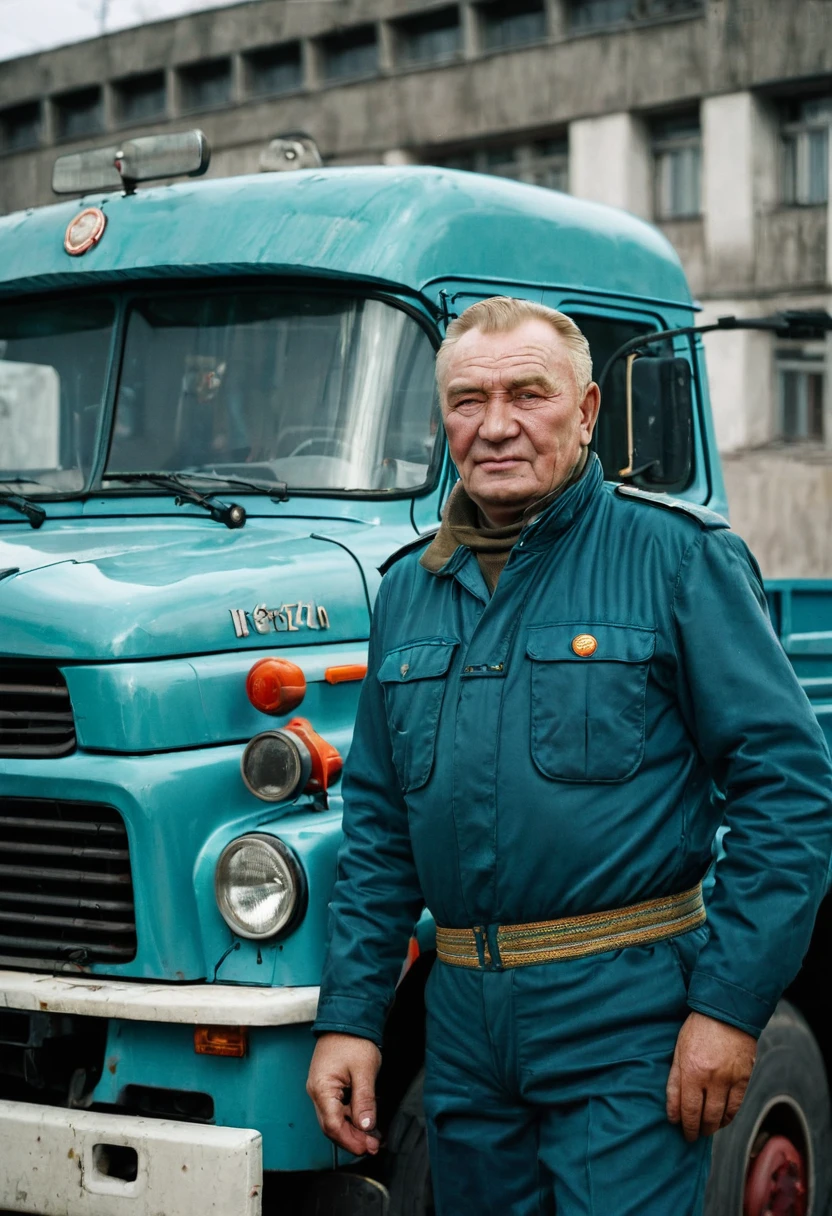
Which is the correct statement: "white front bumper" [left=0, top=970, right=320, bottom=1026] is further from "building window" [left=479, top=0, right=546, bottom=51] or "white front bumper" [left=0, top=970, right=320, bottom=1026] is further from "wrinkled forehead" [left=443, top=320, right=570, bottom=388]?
"building window" [left=479, top=0, right=546, bottom=51]

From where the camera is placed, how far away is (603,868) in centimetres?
268

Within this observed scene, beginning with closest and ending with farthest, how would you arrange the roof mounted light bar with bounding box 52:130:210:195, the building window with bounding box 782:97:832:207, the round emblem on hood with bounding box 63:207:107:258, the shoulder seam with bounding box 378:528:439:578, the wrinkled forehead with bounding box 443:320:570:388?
the wrinkled forehead with bounding box 443:320:570:388
the shoulder seam with bounding box 378:528:439:578
the round emblem on hood with bounding box 63:207:107:258
the roof mounted light bar with bounding box 52:130:210:195
the building window with bounding box 782:97:832:207

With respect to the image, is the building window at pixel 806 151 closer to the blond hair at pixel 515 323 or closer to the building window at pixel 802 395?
the building window at pixel 802 395

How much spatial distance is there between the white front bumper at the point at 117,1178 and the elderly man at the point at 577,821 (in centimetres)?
27

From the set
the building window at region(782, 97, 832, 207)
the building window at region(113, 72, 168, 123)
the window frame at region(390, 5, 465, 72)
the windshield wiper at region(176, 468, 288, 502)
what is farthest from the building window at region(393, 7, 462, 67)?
the windshield wiper at region(176, 468, 288, 502)

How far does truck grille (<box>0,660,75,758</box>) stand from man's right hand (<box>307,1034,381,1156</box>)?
2.97 ft

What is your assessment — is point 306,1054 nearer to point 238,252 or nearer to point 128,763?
point 128,763

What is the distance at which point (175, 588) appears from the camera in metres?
3.56

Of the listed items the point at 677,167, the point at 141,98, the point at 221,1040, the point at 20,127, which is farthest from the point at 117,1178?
the point at 20,127

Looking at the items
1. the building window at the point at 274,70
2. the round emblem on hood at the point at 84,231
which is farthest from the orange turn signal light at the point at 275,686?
the building window at the point at 274,70

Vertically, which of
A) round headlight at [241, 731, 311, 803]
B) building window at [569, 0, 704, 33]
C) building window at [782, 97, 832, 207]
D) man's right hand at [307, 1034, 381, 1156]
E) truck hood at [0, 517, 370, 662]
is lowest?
man's right hand at [307, 1034, 381, 1156]

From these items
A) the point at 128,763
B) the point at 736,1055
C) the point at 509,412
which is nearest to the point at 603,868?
the point at 736,1055

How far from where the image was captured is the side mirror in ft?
15.3

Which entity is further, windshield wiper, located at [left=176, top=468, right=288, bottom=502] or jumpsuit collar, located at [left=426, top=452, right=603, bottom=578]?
windshield wiper, located at [left=176, top=468, right=288, bottom=502]
